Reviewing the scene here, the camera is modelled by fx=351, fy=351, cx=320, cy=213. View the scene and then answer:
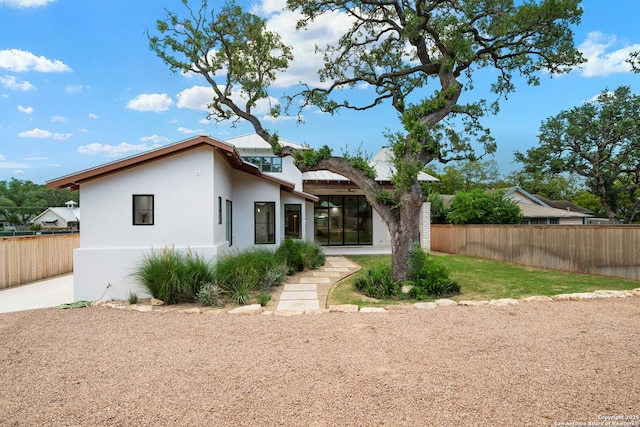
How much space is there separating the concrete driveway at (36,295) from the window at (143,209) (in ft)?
7.51

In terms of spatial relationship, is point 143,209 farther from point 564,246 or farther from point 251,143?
point 564,246

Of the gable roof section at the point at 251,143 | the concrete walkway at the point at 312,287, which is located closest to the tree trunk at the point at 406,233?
the concrete walkway at the point at 312,287

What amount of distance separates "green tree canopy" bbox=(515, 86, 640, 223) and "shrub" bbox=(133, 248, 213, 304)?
25142 millimetres

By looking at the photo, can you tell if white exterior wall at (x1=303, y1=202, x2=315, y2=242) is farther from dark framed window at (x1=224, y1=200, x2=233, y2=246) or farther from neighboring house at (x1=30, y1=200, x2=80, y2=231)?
neighboring house at (x1=30, y1=200, x2=80, y2=231)

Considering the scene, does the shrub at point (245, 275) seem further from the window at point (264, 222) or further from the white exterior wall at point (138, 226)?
the window at point (264, 222)

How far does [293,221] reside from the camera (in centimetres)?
1453

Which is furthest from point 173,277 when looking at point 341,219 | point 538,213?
point 538,213

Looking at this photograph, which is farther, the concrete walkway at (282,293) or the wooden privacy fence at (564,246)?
the wooden privacy fence at (564,246)

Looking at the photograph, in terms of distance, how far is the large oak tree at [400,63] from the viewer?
8.65 meters

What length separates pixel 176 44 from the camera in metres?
10.1

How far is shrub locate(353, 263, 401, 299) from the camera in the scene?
25.0ft

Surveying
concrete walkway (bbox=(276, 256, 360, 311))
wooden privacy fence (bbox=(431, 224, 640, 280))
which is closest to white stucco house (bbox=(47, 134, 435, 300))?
concrete walkway (bbox=(276, 256, 360, 311))

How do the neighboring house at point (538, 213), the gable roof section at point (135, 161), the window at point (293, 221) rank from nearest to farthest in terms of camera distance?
the gable roof section at point (135, 161) < the window at point (293, 221) < the neighboring house at point (538, 213)

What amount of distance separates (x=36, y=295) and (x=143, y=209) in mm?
3309
